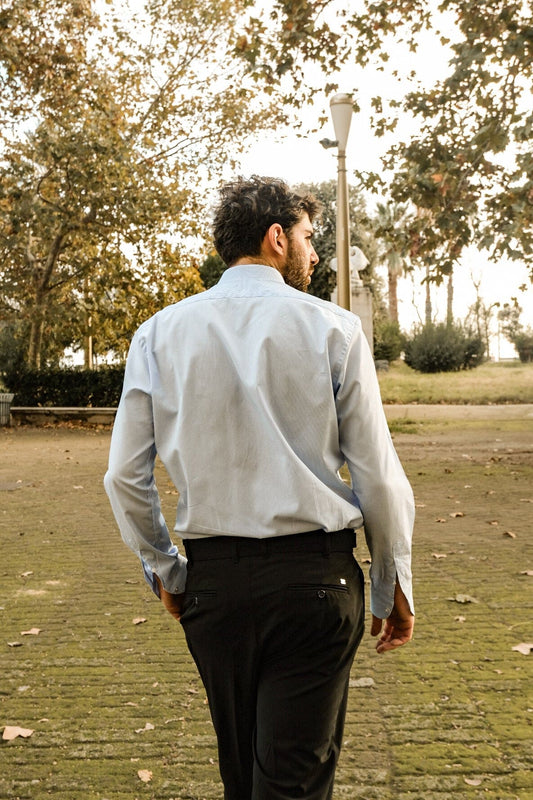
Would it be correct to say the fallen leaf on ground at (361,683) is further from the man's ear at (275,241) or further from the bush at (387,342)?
the bush at (387,342)

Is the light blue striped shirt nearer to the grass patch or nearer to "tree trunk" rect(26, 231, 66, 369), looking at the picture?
"tree trunk" rect(26, 231, 66, 369)

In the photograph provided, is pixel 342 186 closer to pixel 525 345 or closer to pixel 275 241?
pixel 275 241

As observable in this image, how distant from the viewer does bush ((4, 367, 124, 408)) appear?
22.7 m

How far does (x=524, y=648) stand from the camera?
4.66m

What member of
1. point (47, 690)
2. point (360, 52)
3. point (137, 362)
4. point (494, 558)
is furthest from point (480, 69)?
point (137, 362)

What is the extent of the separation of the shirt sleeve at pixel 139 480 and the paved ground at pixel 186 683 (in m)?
1.34

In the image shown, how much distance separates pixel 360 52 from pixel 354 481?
11.5m

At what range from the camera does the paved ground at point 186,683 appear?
327 centimetres

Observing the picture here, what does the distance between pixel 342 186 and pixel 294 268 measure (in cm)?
978

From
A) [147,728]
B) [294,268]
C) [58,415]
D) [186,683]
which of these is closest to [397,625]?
[294,268]

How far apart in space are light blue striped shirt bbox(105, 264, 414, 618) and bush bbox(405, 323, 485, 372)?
3486cm

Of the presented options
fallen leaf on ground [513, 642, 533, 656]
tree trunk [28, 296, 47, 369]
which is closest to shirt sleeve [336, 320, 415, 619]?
fallen leaf on ground [513, 642, 533, 656]

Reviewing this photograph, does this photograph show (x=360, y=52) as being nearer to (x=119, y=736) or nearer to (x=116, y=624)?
(x=116, y=624)

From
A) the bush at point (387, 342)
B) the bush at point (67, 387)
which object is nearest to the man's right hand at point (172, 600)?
the bush at point (67, 387)
